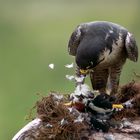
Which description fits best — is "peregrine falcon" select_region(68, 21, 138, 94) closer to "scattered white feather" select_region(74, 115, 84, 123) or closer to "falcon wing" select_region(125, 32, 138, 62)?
"falcon wing" select_region(125, 32, 138, 62)

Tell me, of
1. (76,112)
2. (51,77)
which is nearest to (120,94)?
(76,112)

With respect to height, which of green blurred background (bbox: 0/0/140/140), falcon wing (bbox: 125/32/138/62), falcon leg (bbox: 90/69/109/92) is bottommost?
green blurred background (bbox: 0/0/140/140)

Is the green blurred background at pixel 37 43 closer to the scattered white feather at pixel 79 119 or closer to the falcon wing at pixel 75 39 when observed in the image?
the falcon wing at pixel 75 39

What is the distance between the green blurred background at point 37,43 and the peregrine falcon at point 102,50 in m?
2.29

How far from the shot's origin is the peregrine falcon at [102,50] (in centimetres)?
502

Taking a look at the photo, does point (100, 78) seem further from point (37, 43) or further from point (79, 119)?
point (37, 43)

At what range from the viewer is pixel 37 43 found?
1512 centimetres

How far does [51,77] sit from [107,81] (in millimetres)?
6508

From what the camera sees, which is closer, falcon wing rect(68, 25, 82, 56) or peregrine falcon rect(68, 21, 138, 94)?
peregrine falcon rect(68, 21, 138, 94)

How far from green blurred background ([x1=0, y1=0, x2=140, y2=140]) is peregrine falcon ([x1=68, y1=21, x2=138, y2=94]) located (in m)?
2.29

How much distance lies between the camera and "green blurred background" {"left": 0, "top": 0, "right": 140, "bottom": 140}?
1089cm

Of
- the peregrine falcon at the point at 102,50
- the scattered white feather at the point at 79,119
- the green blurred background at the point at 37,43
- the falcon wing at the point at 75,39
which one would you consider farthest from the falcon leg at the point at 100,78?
the green blurred background at the point at 37,43

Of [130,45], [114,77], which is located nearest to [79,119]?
[114,77]

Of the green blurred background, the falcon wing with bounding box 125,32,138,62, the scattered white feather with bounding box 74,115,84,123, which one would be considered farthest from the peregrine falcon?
the green blurred background
